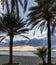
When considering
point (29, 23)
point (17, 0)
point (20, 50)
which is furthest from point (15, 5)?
point (20, 50)

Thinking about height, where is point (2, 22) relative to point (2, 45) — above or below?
above

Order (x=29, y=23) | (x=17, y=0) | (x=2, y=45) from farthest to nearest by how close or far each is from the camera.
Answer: (x=2, y=45) → (x=29, y=23) → (x=17, y=0)

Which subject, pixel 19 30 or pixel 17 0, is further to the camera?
pixel 19 30

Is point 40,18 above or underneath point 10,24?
above

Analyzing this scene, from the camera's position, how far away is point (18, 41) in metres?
53.1

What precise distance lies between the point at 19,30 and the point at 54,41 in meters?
24.0

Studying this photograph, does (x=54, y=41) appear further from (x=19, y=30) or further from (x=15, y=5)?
(x=15, y=5)

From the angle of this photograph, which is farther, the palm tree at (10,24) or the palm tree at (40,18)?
the palm tree at (10,24)

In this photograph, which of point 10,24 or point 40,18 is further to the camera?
point 10,24

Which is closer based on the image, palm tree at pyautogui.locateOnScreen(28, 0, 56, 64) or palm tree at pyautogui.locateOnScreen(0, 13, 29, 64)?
palm tree at pyautogui.locateOnScreen(28, 0, 56, 64)

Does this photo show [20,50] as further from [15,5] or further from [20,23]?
[15,5]

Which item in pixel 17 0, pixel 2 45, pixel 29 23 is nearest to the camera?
pixel 17 0

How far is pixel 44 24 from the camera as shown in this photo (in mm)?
29031

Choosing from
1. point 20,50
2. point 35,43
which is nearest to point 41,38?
point 35,43
